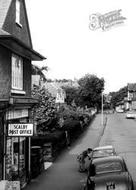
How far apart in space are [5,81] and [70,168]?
9.09 m

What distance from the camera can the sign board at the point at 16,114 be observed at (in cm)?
1768

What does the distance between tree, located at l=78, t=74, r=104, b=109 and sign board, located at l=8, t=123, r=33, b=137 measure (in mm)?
89937

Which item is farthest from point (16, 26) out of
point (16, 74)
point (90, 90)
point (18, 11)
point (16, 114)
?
point (90, 90)

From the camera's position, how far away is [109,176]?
48.2 feet

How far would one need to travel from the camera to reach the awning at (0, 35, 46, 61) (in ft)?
54.3

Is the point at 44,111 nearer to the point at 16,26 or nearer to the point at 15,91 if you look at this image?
the point at 16,26

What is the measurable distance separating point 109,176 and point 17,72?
738cm

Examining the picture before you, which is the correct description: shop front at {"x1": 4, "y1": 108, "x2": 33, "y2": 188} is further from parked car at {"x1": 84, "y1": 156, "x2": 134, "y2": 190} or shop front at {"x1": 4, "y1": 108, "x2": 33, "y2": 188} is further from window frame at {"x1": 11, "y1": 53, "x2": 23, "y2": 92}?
parked car at {"x1": 84, "y1": 156, "x2": 134, "y2": 190}

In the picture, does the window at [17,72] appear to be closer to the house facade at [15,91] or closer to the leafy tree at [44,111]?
the house facade at [15,91]

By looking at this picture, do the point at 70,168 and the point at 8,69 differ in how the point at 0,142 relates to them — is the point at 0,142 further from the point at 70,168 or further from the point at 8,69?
the point at 70,168

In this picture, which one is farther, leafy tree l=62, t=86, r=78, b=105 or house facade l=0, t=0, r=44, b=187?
leafy tree l=62, t=86, r=78, b=105

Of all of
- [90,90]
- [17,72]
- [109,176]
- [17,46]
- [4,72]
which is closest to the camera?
[109,176]

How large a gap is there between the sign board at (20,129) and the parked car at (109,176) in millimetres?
2621

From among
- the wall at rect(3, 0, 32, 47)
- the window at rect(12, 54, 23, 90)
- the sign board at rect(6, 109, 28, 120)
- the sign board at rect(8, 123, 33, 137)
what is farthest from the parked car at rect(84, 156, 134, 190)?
the wall at rect(3, 0, 32, 47)
